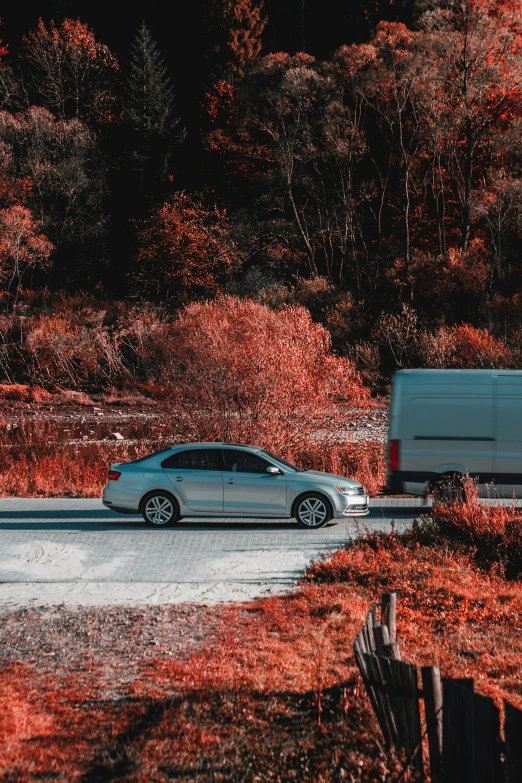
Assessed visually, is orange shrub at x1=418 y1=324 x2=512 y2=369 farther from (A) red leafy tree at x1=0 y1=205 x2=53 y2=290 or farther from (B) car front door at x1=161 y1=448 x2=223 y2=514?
(B) car front door at x1=161 y1=448 x2=223 y2=514

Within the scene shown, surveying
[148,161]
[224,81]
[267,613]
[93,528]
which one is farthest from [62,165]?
[267,613]

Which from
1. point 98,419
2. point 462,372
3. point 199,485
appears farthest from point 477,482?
point 98,419

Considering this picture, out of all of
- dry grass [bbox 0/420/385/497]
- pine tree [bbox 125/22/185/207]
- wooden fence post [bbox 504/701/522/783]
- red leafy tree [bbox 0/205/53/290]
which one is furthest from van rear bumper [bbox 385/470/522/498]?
pine tree [bbox 125/22/185/207]

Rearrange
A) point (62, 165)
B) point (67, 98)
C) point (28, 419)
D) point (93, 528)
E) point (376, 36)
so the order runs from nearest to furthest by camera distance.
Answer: point (93, 528) → point (28, 419) → point (376, 36) → point (62, 165) → point (67, 98)

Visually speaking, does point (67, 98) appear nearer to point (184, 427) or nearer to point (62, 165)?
point (62, 165)

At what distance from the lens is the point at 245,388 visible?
946 inches

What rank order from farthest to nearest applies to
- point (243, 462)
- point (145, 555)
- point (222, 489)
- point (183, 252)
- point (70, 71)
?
1. point (70, 71)
2. point (183, 252)
3. point (243, 462)
4. point (222, 489)
5. point (145, 555)

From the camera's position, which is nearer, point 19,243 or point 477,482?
point 477,482

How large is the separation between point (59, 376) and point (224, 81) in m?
26.8

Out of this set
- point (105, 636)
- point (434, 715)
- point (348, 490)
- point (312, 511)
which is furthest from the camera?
point (348, 490)

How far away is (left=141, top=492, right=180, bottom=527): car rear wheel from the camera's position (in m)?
15.4

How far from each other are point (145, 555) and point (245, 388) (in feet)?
37.9

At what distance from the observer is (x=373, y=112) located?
179ft

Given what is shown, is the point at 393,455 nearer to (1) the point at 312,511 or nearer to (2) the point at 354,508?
(2) the point at 354,508
